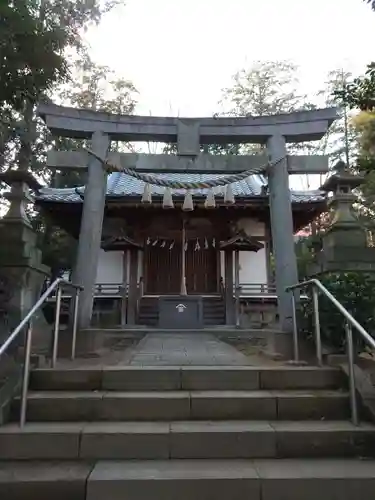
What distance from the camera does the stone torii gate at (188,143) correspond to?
21.2ft

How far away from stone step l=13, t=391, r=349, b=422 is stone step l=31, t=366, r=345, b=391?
0.31m

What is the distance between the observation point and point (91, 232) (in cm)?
631

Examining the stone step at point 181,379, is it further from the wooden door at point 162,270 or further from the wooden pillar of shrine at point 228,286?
the wooden door at point 162,270

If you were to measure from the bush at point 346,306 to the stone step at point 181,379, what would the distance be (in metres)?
0.63

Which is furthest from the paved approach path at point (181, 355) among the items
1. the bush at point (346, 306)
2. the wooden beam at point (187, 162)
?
the wooden beam at point (187, 162)

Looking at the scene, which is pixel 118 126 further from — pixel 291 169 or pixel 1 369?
pixel 1 369

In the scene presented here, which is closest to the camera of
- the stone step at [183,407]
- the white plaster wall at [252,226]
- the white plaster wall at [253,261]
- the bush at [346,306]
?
the stone step at [183,407]

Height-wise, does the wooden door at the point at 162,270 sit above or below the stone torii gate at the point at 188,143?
below

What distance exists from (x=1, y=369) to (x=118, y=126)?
424cm

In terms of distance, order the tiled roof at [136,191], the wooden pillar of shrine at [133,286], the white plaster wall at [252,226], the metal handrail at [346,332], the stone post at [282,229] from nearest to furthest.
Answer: the metal handrail at [346,332] → the stone post at [282,229] → the tiled roof at [136,191] → the wooden pillar of shrine at [133,286] → the white plaster wall at [252,226]

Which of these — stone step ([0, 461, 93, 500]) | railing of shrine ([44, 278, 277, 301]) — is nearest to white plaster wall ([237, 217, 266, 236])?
railing of shrine ([44, 278, 277, 301])

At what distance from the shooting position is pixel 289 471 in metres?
2.82

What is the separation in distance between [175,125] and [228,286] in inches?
252

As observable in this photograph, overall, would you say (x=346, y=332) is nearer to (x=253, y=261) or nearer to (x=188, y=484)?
(x=188, y=484)
